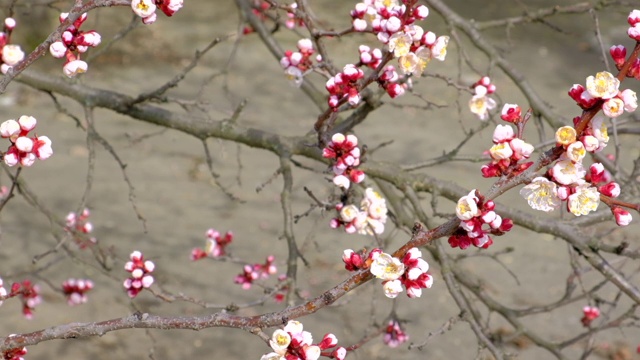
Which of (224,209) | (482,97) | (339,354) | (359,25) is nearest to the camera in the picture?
(339,354)

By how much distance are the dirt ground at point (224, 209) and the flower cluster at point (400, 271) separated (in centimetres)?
133

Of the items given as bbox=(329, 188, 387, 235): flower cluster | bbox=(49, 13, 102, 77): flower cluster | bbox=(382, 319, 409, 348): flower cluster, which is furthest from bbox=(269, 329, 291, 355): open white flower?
bbox=(382, 319, 409, 348): flower cluster

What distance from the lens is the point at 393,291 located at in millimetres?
1324

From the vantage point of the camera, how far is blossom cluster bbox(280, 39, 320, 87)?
229cm

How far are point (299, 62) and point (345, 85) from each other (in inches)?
18.8

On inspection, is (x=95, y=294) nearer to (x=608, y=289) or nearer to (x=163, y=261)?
(x=163, y=261)

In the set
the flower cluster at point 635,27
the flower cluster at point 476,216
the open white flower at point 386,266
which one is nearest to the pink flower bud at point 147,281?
the open white flower at point 386,266

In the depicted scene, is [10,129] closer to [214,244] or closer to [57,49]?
[57,49]

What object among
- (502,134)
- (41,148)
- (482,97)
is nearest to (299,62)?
(482,97)

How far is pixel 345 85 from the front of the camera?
1852 mm

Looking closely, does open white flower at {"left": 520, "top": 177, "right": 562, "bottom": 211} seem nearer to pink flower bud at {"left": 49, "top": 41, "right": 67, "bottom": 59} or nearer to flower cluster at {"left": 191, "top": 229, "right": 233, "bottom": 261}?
pink flower bud at {"left": 49, "top": 41, "right": 67, "bottom": 59}

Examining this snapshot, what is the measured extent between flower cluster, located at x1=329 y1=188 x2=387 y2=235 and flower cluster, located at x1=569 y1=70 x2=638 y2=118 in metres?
1.03

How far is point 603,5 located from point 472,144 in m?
4.74

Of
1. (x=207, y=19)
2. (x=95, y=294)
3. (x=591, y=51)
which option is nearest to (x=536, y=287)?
(x=95, y=294)
